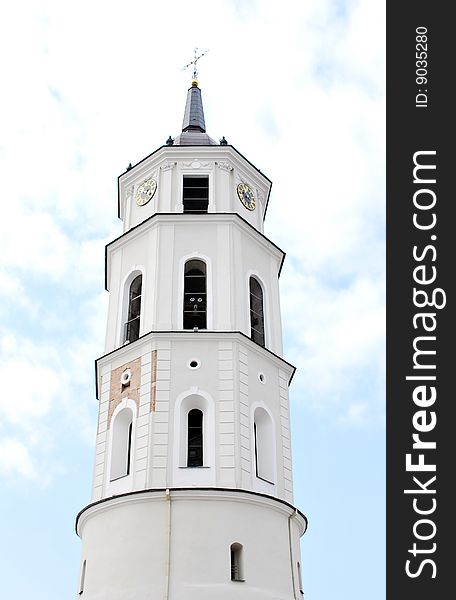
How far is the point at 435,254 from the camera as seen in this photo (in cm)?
1727

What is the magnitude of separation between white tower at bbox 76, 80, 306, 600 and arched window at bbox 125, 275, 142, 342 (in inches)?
2.2

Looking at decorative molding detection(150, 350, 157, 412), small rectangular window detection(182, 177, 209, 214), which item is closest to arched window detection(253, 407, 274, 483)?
decorative molding detection(150, 350, 157, 412)

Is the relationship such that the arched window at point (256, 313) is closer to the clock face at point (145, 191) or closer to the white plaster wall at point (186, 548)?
the clock face at point (145, 191)

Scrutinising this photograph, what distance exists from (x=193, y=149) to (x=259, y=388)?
383 inches

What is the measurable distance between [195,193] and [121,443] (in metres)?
9.93

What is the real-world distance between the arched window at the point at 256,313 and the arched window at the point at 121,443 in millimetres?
4720

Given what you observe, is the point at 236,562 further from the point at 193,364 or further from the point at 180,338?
the point at 180,338

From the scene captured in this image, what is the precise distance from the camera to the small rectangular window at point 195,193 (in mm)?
28906

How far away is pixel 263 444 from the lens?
23625mm

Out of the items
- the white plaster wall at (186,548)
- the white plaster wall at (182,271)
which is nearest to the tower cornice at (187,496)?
the white plaster wall at (186,548)

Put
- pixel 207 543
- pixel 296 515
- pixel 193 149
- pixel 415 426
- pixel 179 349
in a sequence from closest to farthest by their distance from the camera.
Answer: pixel 415 426 → pixel 207 543 → pixel 296 515 → pixel 179 349 → pixel 193 149

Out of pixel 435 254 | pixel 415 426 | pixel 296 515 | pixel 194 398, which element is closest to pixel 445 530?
pixel 415 426

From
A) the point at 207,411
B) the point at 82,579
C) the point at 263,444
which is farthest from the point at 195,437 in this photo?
the point at 82,579

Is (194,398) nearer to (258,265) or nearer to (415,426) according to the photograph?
(258,265)
